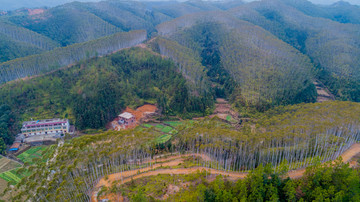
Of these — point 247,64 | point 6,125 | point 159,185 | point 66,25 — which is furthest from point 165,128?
point 66,25

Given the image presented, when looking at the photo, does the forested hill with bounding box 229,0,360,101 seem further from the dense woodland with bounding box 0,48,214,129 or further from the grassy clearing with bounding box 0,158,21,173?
the grassy clearing with bounding box 0,158,21,173

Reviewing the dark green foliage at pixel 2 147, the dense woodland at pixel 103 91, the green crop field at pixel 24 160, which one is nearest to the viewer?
the green crop field at pixel 24 160

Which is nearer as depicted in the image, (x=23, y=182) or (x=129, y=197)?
(x=129, y=197)

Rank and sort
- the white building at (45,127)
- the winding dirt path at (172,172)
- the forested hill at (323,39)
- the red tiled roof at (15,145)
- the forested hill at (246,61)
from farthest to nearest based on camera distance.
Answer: the forested hill at (323,39) → the forested hill at (246,61) → the white building at (45,127) → the red tiled roof at (15,145) → the winding dirt path at (172,172)

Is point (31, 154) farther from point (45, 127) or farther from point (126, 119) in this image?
point (126, 119)

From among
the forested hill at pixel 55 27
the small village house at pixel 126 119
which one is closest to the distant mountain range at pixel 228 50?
the forested hill at pixel 55 27

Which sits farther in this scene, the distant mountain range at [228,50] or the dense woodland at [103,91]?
the distant mountain range at [228,50]

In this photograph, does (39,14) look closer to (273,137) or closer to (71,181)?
(71,181)

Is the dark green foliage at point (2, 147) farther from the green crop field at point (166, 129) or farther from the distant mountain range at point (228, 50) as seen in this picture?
the green crop field at point (166, 129)

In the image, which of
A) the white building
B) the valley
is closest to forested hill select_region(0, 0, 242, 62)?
the valley

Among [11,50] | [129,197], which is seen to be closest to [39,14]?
[11,50]

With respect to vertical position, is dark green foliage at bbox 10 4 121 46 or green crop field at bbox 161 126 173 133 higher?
dark green foliage at bbox 10 4 121 46
